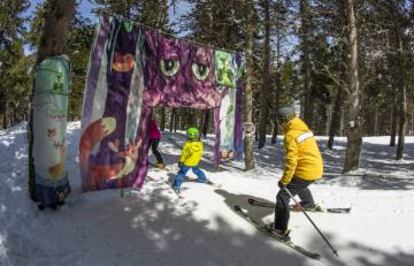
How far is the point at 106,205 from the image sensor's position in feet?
27.4

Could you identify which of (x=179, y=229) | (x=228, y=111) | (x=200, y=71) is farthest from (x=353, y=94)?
(x=179, y=229)

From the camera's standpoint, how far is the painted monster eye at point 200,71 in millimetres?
12547

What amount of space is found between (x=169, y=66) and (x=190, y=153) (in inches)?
96.9

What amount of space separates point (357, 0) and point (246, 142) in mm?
6139

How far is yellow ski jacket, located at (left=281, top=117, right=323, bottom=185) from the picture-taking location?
7.44 metres

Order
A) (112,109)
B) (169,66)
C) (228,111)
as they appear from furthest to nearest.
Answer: (228,111) < (169,66) < (112,109)

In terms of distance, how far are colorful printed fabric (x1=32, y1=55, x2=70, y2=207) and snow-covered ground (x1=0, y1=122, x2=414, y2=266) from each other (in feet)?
1.15

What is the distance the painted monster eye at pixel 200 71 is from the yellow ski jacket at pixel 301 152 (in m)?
5.30

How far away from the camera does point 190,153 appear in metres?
10.1

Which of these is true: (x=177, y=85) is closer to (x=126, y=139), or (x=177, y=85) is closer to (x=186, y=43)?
(x=186, y=43)

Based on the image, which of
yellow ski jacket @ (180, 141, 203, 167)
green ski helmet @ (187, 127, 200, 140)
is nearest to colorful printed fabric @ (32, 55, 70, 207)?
yellow ski jacket @ (180, 141, 203, 167)

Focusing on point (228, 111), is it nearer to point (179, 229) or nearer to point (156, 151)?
point (156, 151)

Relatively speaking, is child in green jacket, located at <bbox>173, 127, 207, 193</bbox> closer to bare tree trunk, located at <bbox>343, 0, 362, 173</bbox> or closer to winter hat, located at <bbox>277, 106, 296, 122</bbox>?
winter hat, located at <bbox>277, 106, 296, 122</bbox>

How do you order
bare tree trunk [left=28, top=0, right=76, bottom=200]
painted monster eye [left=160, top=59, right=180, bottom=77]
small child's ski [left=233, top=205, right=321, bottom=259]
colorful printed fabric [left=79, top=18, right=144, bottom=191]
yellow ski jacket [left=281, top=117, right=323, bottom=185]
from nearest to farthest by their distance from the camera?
small child's ski [left=233, top=205, right=321, bottom=259] < yellow ski jacket [left=281, top=117, right=323, bottom=185] < bare tree trunk [left=28, top=0, right=76, bottom=200] < colorful printed fabric [left=79, top=18, right=144, bottom=191] < painted monster eye [left=160, top=59, right=180, bottom=77]
